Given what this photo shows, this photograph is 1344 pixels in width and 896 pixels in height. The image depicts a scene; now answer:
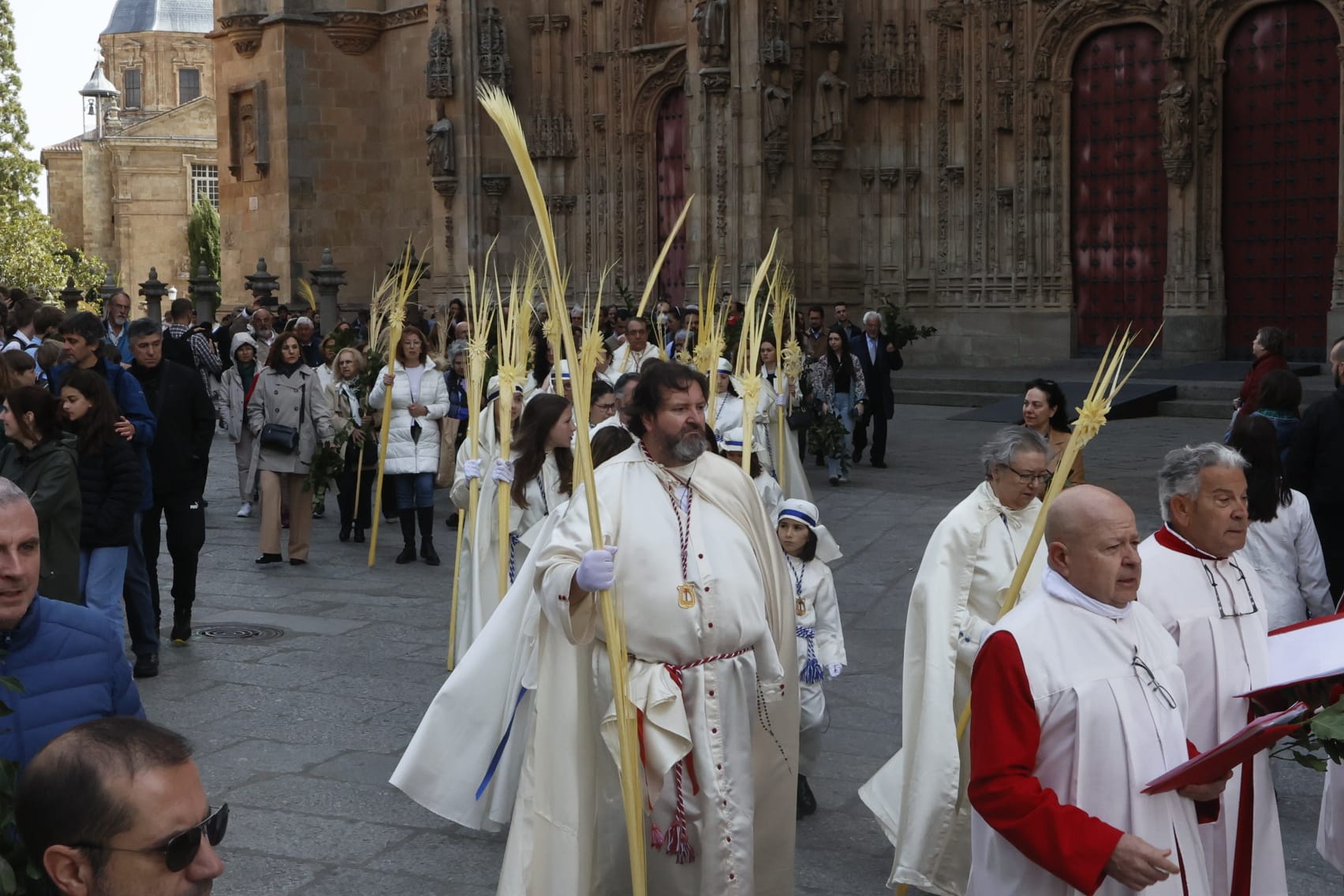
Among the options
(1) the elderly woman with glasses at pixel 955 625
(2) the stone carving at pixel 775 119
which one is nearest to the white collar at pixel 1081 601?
(1) the elderly woman with glasses at pixel 955 625

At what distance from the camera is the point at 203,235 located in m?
73.4

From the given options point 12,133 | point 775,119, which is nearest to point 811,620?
point 775,119

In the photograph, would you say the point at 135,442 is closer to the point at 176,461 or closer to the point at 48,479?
the point at 176,461

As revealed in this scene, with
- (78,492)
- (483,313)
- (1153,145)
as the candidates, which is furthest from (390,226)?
(78,492)

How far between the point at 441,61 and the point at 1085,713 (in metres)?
26.3

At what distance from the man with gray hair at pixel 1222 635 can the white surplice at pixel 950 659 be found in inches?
36.6

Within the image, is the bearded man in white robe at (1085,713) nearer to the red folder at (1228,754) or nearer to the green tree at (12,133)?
the red folder at (1228,754)

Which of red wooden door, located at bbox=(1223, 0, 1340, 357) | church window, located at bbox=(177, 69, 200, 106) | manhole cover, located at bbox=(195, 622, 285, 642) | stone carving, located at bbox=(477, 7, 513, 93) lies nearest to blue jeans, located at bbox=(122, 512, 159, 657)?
manhole cover, located at bbox=(195, 622, 285, 642)

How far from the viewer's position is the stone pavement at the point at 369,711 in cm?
573

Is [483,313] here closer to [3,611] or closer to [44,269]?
[3,611]

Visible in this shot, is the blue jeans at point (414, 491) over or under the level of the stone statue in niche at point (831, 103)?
under

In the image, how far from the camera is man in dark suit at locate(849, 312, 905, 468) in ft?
54.9

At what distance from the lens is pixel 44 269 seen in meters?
45.3

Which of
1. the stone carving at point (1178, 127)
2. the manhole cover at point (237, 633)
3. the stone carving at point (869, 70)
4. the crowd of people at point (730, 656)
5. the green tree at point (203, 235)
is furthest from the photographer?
the green tree at point (203, 235)
